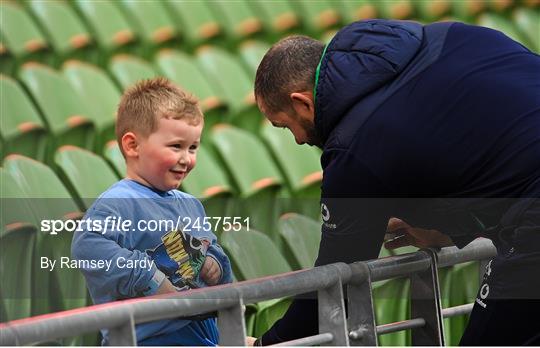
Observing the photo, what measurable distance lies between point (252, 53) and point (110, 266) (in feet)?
4.89

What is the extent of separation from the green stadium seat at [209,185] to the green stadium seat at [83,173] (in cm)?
14

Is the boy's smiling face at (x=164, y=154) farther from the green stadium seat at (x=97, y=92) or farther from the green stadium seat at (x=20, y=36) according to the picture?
the green stadium seat at (x=20, y=36)

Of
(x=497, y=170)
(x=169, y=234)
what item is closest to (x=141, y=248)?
(x=169, y=234)

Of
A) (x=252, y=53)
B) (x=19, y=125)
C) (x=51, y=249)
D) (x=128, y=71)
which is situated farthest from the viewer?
(x=252, y=53)

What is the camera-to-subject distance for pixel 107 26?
2.15 metres

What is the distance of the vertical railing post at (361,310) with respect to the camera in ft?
2.54

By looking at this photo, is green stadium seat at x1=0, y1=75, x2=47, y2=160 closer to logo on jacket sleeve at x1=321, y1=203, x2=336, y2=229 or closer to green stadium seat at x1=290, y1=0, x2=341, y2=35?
logo on jacket sleeve at x1=321, y1=203, x2=336, y2=229

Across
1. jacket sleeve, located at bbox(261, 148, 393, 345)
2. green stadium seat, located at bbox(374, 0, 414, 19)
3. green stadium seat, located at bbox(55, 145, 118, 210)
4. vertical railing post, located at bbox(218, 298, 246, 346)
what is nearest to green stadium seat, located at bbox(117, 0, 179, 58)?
green stadium seat, located at bbox(374, 0, 414, 19)

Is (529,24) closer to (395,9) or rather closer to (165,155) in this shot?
(395,9)

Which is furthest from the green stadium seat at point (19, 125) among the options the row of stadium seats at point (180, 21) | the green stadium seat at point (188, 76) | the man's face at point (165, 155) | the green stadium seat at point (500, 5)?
the green stadium seat at point (500, 5)

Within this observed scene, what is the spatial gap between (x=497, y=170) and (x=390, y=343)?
0.53m

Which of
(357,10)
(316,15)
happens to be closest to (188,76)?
(316,15)

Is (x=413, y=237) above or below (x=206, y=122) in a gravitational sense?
below

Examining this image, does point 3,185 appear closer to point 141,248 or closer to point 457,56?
point 141,248
